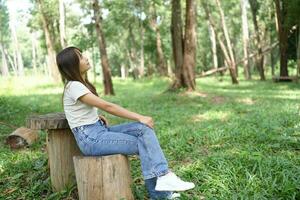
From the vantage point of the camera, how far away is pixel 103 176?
4.14 meters

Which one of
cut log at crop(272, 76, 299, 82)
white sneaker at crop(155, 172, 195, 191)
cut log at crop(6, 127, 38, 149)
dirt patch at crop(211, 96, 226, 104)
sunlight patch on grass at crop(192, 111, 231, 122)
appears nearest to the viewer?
white sneaker at crop(155, 172, 195, 191)

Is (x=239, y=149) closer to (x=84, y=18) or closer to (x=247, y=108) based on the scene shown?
(x=247, y=108)

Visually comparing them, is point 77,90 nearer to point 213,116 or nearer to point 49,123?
point 49,123

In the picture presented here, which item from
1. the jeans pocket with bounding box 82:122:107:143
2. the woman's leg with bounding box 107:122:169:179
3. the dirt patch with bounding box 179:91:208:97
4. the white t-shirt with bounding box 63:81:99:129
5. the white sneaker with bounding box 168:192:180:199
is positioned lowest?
the white sneaker with bounding box 168:192:180:199

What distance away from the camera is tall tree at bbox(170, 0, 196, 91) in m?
16.1

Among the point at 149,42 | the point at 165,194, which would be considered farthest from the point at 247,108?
the point at 149,42

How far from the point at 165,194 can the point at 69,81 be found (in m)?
1.51

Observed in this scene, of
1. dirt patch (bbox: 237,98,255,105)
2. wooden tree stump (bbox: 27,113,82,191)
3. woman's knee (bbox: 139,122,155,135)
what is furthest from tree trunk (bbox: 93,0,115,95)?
woman's knee (bbox: 139,122,155,135)

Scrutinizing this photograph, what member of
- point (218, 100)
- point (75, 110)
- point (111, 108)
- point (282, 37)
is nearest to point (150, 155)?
point (111, 108)

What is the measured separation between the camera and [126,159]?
4.27 metres

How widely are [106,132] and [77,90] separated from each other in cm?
52

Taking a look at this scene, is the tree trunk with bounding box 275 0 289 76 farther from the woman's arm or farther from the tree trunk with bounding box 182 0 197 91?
the woman's arm

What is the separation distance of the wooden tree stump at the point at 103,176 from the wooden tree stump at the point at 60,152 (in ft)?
1.96

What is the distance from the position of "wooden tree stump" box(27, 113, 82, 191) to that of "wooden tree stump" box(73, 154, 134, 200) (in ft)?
1.96
